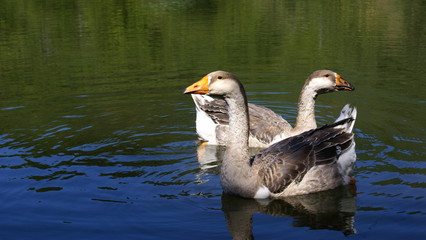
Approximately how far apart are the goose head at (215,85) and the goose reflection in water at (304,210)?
1815 millimetres

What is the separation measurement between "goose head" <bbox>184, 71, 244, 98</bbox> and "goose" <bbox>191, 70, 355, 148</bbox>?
3.38 metres

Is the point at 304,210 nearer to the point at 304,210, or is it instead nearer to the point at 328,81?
the point at 304,210

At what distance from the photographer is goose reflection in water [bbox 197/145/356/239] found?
8.29 metres

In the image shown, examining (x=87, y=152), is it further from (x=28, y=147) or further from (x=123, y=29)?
(x=123, y=29)

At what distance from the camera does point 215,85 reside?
883 cm

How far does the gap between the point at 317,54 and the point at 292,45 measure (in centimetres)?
278

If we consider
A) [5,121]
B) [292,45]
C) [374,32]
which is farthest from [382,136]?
[374,32]

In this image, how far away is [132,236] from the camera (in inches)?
318

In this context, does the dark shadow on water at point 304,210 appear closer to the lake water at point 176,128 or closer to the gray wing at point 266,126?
the lake water at point 176,128

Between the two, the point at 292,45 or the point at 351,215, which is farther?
the point at 292,45

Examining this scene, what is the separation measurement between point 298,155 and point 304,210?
99cm

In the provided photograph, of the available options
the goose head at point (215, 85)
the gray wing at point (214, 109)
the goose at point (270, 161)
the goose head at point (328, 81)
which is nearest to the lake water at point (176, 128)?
the goose at point (270, 161)

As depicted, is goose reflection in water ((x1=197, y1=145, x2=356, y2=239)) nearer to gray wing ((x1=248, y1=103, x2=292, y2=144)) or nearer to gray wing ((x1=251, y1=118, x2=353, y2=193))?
gray wing ((x1=251, y1=118, x2=353, y2=193))

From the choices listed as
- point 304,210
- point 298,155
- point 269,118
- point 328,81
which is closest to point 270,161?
point 298,155
